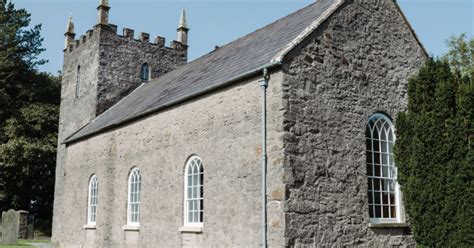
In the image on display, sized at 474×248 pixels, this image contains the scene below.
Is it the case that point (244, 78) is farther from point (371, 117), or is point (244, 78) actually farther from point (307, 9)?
point (307, 9)

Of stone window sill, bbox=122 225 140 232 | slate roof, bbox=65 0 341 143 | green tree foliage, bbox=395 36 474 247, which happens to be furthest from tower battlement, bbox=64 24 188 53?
green tree foliage, bbox=395 36 474 247

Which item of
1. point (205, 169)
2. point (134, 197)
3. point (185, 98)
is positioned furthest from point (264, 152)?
point (134, 197)

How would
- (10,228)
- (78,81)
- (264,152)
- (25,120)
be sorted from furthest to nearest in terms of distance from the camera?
(25,120), (78,81), (10,228), (264,152)

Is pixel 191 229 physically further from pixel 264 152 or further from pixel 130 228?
pixel 130 228

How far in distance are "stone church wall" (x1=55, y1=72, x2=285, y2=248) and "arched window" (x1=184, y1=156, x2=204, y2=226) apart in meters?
0.20

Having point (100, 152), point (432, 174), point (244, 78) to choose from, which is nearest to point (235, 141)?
point (244, 78)

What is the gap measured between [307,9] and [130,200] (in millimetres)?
9104

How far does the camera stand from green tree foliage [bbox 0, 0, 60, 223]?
3631 cm

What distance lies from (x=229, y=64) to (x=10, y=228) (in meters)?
14.5

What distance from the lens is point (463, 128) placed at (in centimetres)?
Result: 1223

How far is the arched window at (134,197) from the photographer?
17688 millimetres

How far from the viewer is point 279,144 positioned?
11836 mm

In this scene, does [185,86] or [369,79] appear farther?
[185,86]

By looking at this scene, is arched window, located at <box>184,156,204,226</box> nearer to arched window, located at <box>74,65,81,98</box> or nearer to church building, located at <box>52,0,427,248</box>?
church building, located at <box>52,0,427,248</box>
